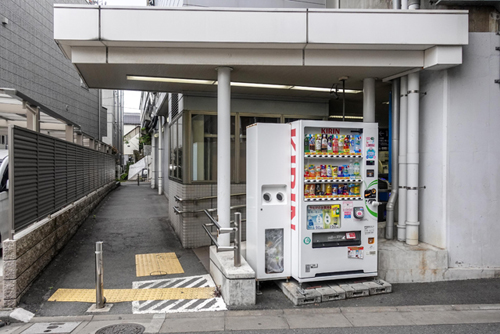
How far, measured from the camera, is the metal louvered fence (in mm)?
4961

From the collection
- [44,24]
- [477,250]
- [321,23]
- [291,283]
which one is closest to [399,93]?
[321,23]

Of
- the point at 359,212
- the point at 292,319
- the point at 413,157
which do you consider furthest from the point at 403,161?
the point at 292,319

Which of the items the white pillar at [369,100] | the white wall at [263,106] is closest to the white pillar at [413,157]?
the white pillar at [369,100]

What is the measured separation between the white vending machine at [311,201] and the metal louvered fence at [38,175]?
3398 mm

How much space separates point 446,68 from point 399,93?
1.04 meters

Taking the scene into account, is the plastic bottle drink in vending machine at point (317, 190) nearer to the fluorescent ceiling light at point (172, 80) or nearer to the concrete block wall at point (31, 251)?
the fluorescent ceiling light at point (172, 80)

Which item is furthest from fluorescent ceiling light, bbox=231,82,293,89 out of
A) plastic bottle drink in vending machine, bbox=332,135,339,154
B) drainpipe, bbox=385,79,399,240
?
plastic bottle drink in vending machine, bbox=332,135,339,154

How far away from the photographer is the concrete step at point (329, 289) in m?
5.25

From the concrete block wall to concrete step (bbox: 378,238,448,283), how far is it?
18.2 feet

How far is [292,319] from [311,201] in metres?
1.76

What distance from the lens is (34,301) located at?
5078 millimetres

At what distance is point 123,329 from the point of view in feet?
14.6

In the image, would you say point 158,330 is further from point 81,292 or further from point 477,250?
point 477,250

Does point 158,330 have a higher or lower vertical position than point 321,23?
lower
